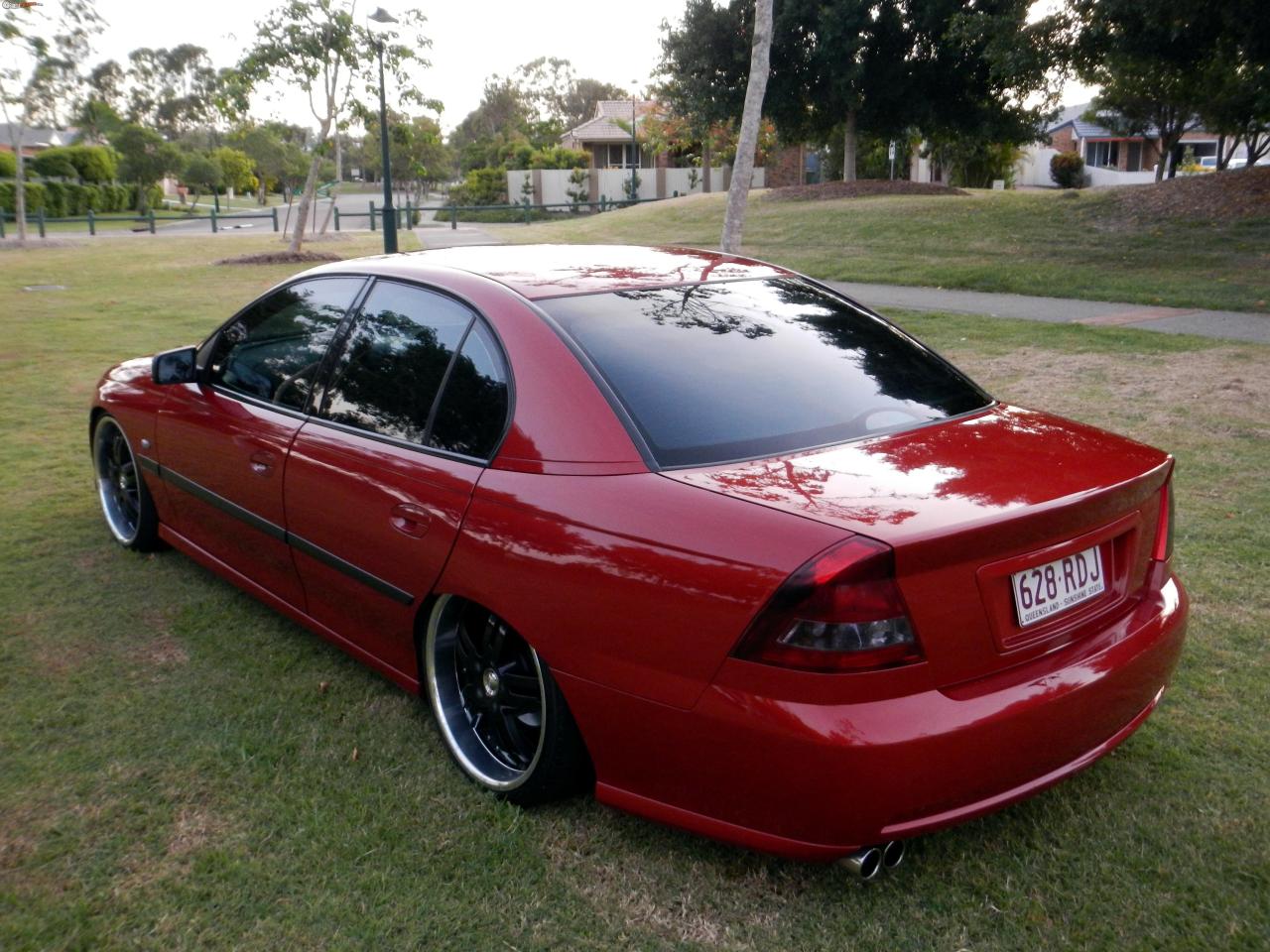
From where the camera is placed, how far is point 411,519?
324 centimetres

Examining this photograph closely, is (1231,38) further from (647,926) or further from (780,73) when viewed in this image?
(647,926)

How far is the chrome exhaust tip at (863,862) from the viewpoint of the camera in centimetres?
251

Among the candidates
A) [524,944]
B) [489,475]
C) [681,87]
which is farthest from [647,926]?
[681,87]

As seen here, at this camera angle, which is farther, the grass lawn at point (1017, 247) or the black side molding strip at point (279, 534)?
the grass lawn at point (1017, 247)

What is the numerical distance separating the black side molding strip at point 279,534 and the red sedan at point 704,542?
2cm

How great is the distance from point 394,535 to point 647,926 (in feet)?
4.31

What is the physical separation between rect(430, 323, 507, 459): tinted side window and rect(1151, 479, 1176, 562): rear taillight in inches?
70.2

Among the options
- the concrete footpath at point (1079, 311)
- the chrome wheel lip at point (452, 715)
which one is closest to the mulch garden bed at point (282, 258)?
the concrete footpath at point (1079, 311)

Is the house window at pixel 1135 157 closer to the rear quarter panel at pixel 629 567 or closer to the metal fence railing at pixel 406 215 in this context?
the metal fence railing at pixel 406 215

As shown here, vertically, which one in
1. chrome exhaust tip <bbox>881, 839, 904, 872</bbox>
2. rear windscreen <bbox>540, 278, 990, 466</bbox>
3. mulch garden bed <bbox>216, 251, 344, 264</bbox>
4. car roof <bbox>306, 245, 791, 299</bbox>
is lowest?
chrome exhaust tip <bbox>881, 839, 904, 872</bbox>

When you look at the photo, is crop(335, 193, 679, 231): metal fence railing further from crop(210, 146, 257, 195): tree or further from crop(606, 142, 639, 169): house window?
crop(210, 146, 257, 195): tree

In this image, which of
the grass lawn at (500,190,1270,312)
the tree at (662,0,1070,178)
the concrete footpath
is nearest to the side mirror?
the concrete footpath

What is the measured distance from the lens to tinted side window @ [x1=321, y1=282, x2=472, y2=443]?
135 inches

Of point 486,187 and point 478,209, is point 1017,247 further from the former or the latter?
point 486,187
